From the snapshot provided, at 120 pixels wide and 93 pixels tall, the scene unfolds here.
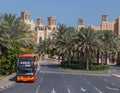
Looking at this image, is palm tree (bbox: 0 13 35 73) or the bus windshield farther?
palm tree (bbox: 0 13 35 73)

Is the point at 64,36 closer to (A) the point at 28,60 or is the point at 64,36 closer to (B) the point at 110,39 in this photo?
(B) the point at 110,39

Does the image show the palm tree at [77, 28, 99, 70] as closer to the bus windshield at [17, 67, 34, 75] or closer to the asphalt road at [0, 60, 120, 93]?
the asphalt road at [0, 60, 120, 93]

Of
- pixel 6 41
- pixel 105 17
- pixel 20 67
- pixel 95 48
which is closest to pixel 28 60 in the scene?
pixel 20 67

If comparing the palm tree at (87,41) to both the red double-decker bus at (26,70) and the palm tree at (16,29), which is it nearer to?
the palm tree at (16,29)

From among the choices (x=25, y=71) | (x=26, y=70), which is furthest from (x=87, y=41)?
(x=26, y=70)

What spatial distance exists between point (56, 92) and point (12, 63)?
29576mm

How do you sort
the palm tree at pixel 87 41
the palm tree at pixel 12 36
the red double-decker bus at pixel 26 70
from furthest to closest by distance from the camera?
the palm tree at pixel 87 41 < the palm tree at pixel 12 36 < the red double-decker bus at pixel 26 70

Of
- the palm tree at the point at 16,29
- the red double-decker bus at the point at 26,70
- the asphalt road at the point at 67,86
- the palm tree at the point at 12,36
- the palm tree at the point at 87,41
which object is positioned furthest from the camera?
the palm tree at the point at 87,41

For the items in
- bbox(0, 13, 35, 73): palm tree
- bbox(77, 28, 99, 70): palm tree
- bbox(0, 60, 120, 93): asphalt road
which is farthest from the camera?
bbox(77, 28, 99, 70): palm tree

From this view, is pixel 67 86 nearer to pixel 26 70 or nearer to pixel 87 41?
pixel 26 70

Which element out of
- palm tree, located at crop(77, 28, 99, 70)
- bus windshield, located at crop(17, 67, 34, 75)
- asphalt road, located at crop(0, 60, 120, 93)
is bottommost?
asphalt road, located at crop(0, 60, 120, 93)

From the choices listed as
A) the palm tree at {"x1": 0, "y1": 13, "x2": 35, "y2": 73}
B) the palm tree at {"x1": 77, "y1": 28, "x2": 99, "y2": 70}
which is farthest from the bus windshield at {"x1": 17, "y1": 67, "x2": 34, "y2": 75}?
the palm tree at {"x1": 77, "y1": 28, "x2": 99, "y2": 70}

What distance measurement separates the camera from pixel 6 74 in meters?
58.7

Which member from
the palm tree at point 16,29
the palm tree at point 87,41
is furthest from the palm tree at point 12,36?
the palm tree at point 87,41
